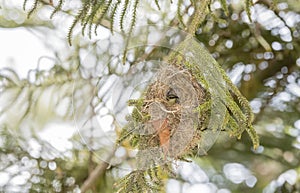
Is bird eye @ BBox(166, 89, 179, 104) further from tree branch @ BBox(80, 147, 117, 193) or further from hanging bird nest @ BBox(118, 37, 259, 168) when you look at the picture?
tree branch @ BBox(80, 147, 117, 193)

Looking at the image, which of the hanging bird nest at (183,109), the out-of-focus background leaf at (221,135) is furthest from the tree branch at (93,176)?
the hanging bird nest at (183,109)

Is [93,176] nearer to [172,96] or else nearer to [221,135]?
[221,135]

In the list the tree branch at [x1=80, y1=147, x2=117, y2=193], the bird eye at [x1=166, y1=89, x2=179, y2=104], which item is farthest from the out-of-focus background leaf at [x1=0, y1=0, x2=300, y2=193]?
the bird eye at [x1=166, y1=89, x2=179, y2=104]

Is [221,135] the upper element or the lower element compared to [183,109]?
lower

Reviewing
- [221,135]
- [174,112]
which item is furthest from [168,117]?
[221,135]

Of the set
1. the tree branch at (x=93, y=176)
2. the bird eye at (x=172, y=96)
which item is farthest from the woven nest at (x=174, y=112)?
the tree branch at (x=93, y=176)

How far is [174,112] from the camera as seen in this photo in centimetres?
72

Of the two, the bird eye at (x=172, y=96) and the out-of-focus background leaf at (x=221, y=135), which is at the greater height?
the bird eye at (x=172, y=96)

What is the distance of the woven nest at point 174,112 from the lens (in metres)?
0.72

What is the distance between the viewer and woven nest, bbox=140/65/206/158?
2.36ft

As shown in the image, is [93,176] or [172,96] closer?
[172,96]

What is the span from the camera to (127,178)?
30.0 inches

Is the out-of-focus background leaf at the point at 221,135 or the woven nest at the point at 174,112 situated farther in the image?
the out-of-focus background leaf at the point at 221,135

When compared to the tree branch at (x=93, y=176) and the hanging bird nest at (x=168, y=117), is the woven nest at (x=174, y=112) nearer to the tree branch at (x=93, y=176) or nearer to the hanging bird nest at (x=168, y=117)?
the hanging bird nest at (x=168, y=117)
